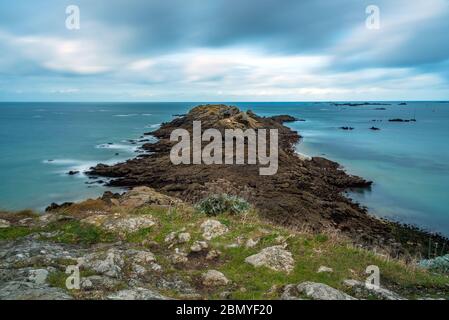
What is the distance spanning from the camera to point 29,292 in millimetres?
7121

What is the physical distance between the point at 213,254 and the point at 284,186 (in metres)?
24.7

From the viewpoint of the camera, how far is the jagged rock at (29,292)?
22.5ft

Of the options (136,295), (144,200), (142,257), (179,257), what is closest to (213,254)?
(179,257)

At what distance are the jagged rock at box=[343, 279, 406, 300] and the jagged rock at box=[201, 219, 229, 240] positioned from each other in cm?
453

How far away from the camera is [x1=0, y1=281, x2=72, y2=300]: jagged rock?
6844 millimetres

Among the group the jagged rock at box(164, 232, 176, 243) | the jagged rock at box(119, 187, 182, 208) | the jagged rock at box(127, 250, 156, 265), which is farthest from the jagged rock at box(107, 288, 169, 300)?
the jagged rock at box(119, 187, 182, 208)

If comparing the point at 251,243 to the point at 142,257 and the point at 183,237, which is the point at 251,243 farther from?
the point at 142,257

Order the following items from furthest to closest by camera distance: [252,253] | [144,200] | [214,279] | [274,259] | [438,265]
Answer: [144,200], [438,265], [252,253], [274,259], [214,279]

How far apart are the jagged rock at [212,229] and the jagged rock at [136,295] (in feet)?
13.6

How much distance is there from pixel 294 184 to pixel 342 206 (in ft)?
20.3

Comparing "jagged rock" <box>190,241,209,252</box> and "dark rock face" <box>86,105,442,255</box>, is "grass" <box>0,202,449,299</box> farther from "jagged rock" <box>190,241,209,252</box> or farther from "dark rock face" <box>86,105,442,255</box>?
"dark rock face" <box>86,105,442,255</box>

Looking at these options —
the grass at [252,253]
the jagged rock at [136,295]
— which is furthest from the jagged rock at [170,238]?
the jagged rock at [136,295]

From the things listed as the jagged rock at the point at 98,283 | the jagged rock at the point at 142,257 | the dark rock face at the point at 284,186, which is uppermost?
the jagged rock at the point at 98,283

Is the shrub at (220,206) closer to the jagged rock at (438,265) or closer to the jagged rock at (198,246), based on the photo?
the jagged rock at (198,246)
